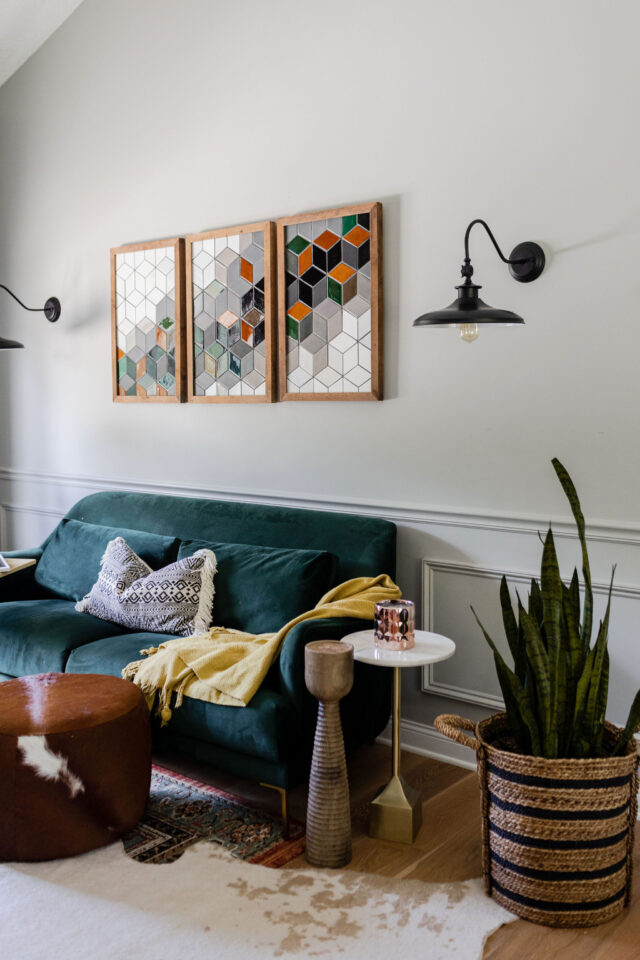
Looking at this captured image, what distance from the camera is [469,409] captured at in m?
2.99

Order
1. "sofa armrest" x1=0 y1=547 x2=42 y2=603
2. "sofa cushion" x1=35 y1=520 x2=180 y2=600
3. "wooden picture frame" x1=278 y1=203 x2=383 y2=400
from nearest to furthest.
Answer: "wooden picture frame" x1=278 y1=203 x2=383 y2=400, "sofa cushion" x1=35 y1=520 x2=180 y2=600, "sofa armrest" x1=0 y1=547 x2=42 y2=603

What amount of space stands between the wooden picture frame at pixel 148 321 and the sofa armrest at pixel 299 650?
152cm

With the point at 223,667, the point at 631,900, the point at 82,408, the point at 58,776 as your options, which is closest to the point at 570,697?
the point at 631,900

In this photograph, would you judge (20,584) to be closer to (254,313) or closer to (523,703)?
(254,313)

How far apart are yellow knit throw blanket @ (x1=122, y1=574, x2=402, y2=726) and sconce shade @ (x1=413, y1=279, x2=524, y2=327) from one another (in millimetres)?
882

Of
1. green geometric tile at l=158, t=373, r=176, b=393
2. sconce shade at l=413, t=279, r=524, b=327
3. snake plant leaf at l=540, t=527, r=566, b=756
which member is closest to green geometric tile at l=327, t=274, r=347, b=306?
sconce shade at l=413, t=279, r=524, b=327

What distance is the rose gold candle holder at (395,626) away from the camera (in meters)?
Answer: 2.53

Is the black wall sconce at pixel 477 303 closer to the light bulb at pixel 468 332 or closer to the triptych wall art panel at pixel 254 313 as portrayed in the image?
the light bulb at pixel 468 332

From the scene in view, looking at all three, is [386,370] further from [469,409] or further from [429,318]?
[429,318]

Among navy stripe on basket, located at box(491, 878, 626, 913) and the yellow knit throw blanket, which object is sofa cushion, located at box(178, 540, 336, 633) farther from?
navy stripe on basket, located at box(491, 878, 626, 913)

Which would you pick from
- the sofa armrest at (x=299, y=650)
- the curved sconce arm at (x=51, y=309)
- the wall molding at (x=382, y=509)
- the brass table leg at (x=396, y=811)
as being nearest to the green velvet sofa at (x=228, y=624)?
the sofa armrest at (x=299, y=650)

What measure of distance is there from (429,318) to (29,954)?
6.12ft

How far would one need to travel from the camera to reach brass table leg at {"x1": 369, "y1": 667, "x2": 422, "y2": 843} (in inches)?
99.0

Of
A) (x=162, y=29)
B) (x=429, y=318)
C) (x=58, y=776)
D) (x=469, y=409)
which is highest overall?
(x=162, y=29)
